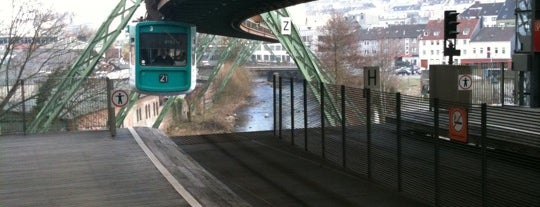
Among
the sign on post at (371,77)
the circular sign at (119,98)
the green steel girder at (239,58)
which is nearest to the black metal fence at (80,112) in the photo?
Result: the circular sign at (119,98)

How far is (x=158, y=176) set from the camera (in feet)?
35.4

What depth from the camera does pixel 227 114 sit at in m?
73.9

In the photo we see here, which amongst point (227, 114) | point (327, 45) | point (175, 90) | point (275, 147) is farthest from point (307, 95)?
point (227, 114)

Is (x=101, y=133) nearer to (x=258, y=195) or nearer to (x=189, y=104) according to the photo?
(x=258, y=195)

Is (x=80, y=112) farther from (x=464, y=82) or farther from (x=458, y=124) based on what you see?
(x=458, y=124)

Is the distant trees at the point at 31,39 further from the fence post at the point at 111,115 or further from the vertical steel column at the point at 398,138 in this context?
the vertical steel column at the point at 398,138

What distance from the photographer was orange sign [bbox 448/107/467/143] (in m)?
9.16

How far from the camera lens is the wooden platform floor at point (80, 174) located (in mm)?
9203

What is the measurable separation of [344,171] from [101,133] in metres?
7.22

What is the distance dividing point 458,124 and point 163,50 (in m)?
21.5

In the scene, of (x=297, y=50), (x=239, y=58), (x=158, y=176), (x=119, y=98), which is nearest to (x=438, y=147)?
(x=158, y=176)

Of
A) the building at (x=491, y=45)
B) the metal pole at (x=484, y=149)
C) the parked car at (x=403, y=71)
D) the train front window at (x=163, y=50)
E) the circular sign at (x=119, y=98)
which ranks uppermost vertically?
the building at (x=491, y=45)

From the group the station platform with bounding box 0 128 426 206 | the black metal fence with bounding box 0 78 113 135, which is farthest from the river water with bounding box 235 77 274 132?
the station platform with bounding box 0 128 426 206

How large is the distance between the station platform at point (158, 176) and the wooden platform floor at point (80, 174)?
0.05 feet
